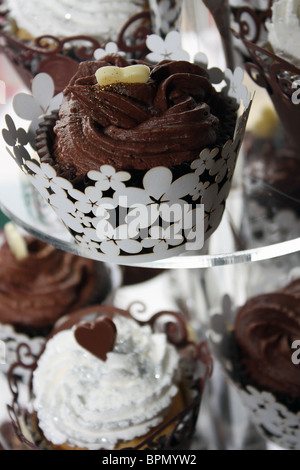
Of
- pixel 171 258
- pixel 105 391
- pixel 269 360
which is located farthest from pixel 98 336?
pixel 269 360

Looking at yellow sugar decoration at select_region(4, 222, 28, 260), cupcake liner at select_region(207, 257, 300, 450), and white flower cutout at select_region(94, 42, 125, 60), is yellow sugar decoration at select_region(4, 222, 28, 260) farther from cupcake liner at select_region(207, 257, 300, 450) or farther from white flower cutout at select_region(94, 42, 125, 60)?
white flower cutout at select_region(94, 42, 125, 60)

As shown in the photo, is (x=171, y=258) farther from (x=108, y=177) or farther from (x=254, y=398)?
(x=254, y=398)

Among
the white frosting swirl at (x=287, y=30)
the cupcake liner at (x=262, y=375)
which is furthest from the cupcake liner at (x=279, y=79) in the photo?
the cupcake liner at (x=262, y=375)

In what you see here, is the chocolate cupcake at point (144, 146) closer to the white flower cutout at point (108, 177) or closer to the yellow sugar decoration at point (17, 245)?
the white flower cutout at point (108, 177)

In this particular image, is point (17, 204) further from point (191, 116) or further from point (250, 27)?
point (250, 27)

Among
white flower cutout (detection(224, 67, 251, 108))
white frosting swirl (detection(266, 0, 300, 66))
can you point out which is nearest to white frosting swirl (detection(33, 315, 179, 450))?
white flower cutout (detection(224, 67, 251, 108))

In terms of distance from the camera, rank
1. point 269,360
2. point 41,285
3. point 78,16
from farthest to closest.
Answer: point 41,285
point 78,16
point 269,360
